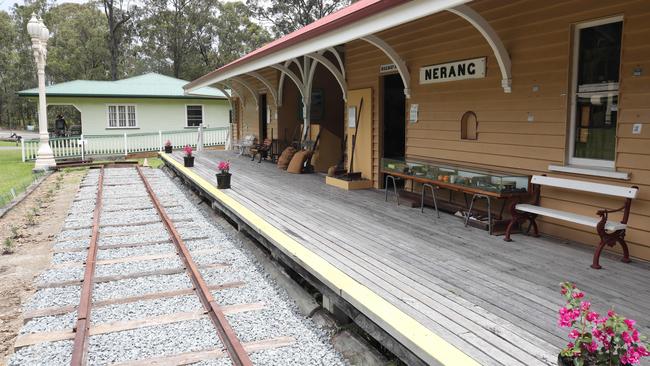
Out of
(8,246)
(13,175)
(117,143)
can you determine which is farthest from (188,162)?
(117,143)

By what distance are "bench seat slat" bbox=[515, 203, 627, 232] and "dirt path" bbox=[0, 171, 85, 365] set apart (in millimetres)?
4501

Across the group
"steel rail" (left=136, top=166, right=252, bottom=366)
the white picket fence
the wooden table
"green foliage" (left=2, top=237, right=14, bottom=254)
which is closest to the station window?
the wooden table

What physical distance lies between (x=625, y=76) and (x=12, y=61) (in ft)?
185

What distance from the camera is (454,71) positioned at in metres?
6.11

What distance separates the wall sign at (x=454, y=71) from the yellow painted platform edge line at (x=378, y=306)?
2945 millimetres

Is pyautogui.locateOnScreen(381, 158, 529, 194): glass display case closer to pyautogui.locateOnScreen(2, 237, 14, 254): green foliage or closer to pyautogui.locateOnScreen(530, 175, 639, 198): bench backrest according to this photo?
pyautogui.locateOnScreen(530, 175, 639, 198): bench backrest

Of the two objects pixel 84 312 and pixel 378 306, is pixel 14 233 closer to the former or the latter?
pixel 84 312

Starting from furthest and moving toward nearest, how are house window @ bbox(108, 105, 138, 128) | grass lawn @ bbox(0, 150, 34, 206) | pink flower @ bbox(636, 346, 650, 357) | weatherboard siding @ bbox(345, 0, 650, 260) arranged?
1. house window @ bbox(108, 105, 138, 128)
2. grass lawn @ bbox(0, 150, 34, 206)
3. weatherboard siding @ bbox(345, 0, 650, 260)
4. pink flower @ bbox(636, 346, 650, 357)

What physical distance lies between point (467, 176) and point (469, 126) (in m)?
0.93

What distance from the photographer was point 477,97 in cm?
582

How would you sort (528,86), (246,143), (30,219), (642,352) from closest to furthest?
1. (642,352)
2. (528,86)
3. (30,219)
4. (246,143)

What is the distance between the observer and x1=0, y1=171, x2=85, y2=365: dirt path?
4125 mm

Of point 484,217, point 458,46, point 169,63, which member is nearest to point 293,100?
point 458,46

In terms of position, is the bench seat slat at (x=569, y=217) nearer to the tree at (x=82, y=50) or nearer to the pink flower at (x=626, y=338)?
the pink flower at (x=626, y=338)
